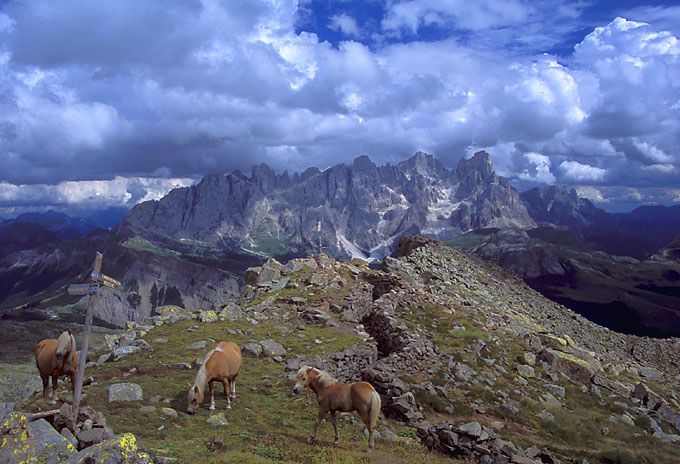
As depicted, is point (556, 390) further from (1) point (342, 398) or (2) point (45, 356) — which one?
(2) point (45, 356)

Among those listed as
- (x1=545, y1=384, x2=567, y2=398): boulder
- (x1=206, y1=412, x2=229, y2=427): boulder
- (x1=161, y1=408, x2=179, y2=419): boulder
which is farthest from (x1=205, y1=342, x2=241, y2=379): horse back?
(x1=545, y1=384, x2=567, y2=398): boulder

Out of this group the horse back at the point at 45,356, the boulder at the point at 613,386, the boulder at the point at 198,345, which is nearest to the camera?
the horse back at the point at 45,356

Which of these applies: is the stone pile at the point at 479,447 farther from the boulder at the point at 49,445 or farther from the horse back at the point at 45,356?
the horse back at the point at 45,356

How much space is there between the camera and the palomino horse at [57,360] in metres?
18.4

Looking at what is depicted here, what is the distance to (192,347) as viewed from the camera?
29.0 m

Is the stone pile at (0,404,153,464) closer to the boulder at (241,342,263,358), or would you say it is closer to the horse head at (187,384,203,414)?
the horse head at (187,384,203,414)

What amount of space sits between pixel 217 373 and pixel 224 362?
27.3 inches

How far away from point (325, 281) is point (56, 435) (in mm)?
39672

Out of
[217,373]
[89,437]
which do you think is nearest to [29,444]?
[89,437]

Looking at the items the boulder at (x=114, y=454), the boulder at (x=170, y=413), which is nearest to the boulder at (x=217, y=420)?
the boulder at (x=170, y=413)

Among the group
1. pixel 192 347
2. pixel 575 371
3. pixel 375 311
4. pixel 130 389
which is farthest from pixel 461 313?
pixel 130 389

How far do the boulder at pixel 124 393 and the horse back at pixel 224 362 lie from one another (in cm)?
365

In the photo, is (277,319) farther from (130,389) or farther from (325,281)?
(130,389)

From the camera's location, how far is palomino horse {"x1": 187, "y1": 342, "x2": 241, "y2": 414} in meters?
18.4
